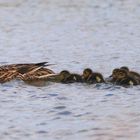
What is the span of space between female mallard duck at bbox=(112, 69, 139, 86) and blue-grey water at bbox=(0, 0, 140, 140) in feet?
0.62

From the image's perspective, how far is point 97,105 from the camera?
10625 millimetres

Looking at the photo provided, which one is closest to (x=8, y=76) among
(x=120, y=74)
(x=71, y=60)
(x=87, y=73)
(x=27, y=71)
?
(x=27, y=71)

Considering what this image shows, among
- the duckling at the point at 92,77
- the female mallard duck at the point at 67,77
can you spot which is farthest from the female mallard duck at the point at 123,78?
the female mallard duck at the point at 67,77

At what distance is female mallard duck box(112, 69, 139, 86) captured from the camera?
11.7 meters

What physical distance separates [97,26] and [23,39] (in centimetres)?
268

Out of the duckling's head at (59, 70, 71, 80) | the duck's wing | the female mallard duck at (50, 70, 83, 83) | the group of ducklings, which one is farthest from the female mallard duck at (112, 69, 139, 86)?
the duck's wing

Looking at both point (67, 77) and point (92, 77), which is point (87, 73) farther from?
point (67, 77)

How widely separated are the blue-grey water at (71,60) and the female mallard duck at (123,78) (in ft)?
0.62

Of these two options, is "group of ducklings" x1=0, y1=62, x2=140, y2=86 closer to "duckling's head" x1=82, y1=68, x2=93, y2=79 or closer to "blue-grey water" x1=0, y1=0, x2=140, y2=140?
"duckling's head" x1=82, y1=68, x2=93, y2=79

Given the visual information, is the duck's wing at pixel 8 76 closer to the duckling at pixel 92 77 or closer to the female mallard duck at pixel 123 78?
the duckling at pixel 92 77

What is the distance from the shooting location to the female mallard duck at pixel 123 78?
1173cm

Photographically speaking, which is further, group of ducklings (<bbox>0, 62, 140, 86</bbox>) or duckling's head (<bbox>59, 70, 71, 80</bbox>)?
duckling's head (<bbox>59, 70, 71, 80</bbox>)

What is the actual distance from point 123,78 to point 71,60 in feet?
9.25

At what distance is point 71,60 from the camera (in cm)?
1455
